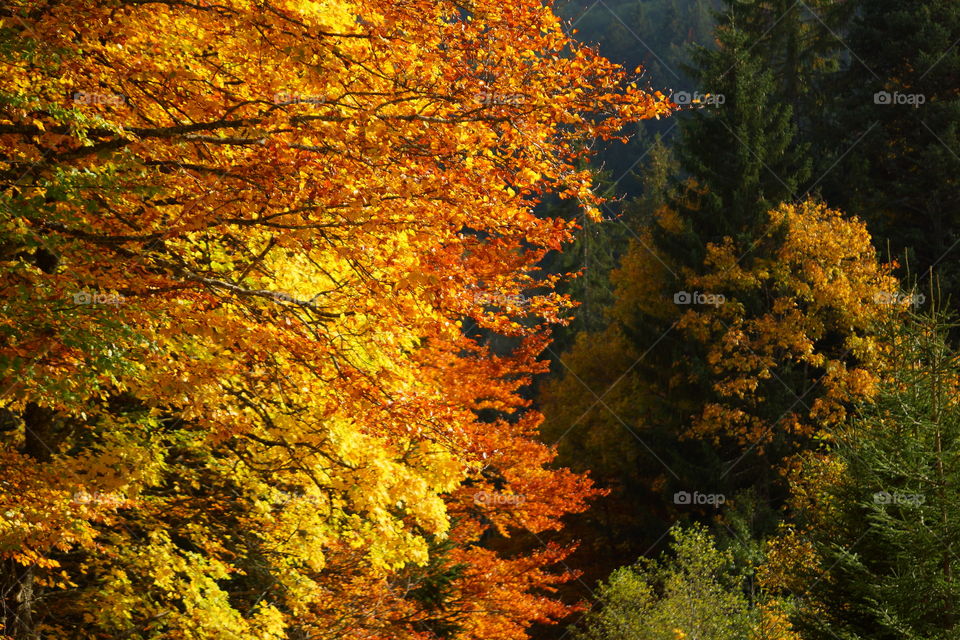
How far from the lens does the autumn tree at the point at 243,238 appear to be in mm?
6641

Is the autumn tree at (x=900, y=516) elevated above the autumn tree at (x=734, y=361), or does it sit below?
below

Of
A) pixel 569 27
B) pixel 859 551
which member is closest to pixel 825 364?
pixel 859 551

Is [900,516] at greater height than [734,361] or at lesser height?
lesser

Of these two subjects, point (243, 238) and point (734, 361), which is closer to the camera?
point (243, 238)

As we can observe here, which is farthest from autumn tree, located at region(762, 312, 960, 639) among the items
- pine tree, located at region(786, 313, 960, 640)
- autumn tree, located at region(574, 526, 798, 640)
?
autumn tree, located at region(574, 526, 798, 640)

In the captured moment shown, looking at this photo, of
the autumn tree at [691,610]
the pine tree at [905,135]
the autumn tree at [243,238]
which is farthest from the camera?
the pine tree at [905,135]

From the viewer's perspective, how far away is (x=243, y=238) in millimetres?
8680

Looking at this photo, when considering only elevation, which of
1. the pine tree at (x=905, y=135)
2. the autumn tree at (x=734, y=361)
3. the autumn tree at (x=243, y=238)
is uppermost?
the pine tree at (x=905, y=135)

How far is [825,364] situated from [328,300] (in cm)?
2176

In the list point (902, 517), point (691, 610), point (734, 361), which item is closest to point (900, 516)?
point (902, 517)

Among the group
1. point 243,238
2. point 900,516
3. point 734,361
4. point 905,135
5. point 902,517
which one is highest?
point 905,135

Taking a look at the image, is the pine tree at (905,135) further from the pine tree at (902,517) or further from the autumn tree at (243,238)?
the autumn tree at (243,238)

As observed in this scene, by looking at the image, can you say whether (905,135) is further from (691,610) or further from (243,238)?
(243,238)

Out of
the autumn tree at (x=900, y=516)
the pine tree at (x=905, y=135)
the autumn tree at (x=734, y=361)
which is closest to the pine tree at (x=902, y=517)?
the autumn tree at (x=900, y=516)
